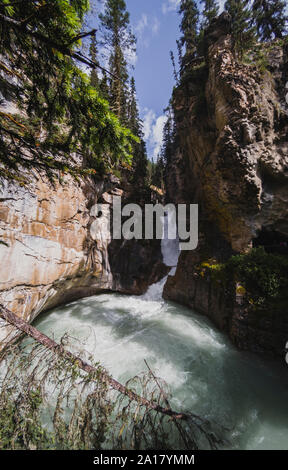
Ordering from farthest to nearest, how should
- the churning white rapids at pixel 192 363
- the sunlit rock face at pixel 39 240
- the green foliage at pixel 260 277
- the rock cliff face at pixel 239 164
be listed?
1. the rock cliff face at pixel 239 164
2. the green foliage at pixel 260 277
3. the sunlit rock face at pixel 39 240
4. the churning white rapids at pixel 192 363

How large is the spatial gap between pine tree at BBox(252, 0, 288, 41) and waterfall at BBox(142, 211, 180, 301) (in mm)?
16031

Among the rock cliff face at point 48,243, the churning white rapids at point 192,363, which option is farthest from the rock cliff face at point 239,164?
the rock cliff face at point 48,243

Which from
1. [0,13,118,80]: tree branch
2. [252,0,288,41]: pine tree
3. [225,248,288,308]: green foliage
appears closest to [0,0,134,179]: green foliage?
[0,13,118,80]: tree branch

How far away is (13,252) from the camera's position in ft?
13.1

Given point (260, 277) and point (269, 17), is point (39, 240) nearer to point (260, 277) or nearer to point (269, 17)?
point (260, 277)

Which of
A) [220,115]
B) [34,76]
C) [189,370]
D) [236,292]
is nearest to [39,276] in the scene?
[34,76]

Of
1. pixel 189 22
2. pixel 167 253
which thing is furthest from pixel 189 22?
pixel 167 253

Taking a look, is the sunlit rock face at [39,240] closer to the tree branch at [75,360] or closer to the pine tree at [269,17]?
the tree branch at [75,360]

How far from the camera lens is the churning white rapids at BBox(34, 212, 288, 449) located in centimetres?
354

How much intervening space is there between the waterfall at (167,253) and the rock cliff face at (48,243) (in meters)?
3.01

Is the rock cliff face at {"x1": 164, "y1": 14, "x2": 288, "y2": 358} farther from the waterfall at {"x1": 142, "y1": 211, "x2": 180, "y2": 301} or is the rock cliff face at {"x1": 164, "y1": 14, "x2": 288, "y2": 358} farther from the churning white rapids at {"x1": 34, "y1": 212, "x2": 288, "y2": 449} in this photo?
the waterfall at {"x1": 142, "y1": 211, "x2": 180, "y2": 301}

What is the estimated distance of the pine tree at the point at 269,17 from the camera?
1256 cm
